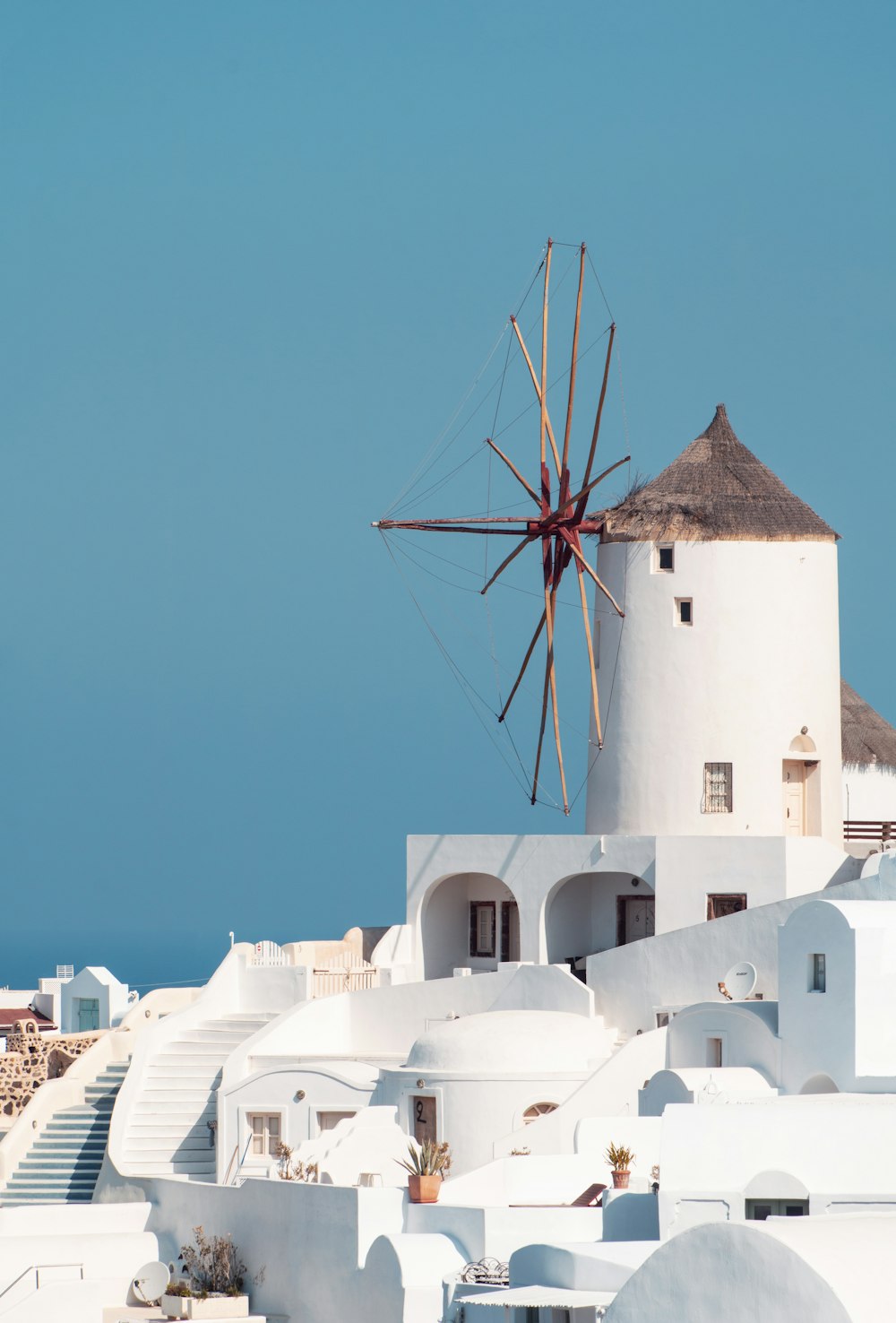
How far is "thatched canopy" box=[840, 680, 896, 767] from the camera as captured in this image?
4428cm

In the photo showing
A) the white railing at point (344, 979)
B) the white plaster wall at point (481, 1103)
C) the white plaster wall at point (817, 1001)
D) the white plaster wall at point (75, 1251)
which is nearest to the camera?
the white plaster wall at point (817, 1001)

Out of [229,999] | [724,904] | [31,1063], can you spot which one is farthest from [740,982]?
[31,1063]

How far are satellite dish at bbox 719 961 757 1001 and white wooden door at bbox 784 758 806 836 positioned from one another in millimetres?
5790

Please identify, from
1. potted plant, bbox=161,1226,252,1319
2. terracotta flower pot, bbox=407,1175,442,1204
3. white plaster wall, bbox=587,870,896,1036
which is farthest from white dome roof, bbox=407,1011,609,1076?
potted plant, bbox=161,1226,252,1319

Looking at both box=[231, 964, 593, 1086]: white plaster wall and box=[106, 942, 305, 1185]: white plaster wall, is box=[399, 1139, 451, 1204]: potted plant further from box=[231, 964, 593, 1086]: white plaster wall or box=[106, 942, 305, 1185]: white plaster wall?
box=[106, 942, 305, 1185]: white plaster wall

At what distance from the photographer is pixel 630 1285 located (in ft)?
52.3

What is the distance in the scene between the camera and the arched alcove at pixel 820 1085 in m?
29.2

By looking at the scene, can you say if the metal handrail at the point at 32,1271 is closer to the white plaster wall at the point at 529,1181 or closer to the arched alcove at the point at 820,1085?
the white plaster wall at the point at 529,1181

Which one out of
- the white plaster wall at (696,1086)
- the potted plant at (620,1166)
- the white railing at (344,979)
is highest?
the white railing at (344,979)

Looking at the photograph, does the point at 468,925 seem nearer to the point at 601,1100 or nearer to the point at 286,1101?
the point at 286,1101

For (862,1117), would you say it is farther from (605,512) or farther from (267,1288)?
(605,512)

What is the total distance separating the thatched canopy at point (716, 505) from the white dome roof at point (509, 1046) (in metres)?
8.67

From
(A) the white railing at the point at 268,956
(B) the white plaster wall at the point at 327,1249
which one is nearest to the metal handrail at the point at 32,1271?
(B) the white plaster wall at the point at 327,1249

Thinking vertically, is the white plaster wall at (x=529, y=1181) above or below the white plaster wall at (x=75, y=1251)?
above
